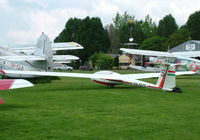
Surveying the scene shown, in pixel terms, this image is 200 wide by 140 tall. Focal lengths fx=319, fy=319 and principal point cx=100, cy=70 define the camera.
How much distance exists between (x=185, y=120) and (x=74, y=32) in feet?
264

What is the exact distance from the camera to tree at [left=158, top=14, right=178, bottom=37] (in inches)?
3784

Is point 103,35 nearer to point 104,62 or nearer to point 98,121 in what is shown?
point 104,62

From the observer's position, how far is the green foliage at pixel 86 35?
268ft

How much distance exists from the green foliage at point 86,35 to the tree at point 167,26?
2017 centimetres

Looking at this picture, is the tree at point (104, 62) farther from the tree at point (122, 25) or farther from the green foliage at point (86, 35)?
the tree at point (122, 25)

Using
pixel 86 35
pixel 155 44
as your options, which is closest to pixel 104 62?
pixel 86 35

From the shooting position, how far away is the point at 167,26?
9688 cm

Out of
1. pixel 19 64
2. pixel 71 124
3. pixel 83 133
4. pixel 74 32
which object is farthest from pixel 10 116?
pixel 74 32

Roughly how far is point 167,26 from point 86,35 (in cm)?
2810

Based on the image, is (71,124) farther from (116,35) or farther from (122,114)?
(116,35)

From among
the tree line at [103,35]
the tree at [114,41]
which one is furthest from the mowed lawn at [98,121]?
the tree at [114,41]

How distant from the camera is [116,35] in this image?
115375 mm

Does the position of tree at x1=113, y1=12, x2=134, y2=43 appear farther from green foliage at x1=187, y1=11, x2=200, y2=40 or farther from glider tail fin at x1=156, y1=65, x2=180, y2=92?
glider tail fin at x1=156, y1=65, x2=180, y2=92

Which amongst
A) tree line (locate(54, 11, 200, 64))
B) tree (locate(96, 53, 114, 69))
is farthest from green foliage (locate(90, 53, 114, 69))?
tree line (locate(54, 11, 200, 64))
